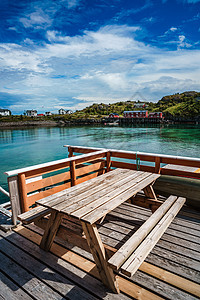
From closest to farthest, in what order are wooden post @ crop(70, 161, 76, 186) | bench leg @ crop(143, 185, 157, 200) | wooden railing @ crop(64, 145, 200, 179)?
1. bench leg @ crop(143, 185, 157, 200)
2. wooden railing @ crop(64, 145, 200, 179)
3. wooden post @ crop(70, 161, 76, 186)

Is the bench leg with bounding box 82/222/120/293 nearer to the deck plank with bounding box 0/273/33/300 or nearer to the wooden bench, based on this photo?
the wooden bench

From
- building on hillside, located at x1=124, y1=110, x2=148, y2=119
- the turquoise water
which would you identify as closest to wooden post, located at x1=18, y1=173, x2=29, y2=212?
the turquoise water

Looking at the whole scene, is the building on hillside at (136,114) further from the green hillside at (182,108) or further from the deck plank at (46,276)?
the deck plank at (46,276)

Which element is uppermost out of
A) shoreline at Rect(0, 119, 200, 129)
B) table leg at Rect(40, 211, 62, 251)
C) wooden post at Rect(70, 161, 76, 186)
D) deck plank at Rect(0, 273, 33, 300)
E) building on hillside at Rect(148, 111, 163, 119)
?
building on hillside at Rect(148, 111, 163, 119)

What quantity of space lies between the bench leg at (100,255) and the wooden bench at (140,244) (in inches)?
7.6

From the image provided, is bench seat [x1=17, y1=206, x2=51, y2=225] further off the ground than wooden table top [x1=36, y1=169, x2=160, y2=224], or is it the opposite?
wooden table top [x1=36, y1=169, x2=160, y2=224]

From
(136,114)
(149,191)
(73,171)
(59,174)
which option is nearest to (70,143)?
(73,171)

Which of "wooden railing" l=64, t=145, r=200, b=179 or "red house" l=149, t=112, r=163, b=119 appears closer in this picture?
"wooden railing" l=64, t=145, r=200, b=179

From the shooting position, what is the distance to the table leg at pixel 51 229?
2.12 meters

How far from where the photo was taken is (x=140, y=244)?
1776mm

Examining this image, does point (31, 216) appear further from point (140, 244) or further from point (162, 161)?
point (162, 161)

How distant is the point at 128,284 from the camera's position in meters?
1.82

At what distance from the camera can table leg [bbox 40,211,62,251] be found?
6.95 feet

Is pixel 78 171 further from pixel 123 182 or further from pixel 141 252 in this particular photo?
pixel 141 252
